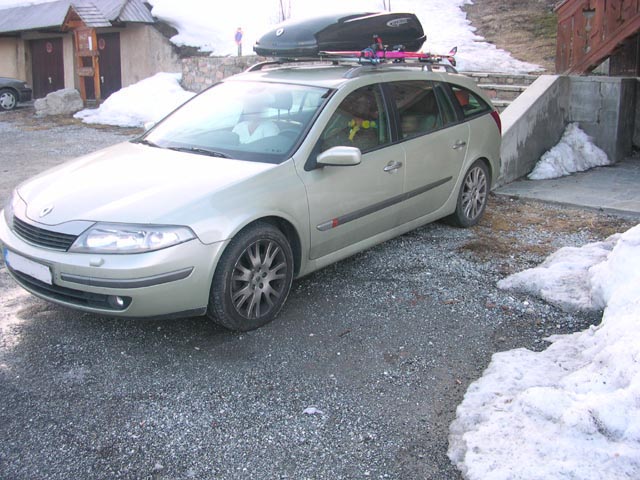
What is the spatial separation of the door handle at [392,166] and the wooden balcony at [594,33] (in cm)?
620

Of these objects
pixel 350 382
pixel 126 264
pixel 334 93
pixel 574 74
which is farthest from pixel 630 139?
pixel 126 264

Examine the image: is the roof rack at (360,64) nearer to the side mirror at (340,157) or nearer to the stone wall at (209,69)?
the side mirror at (340,157)

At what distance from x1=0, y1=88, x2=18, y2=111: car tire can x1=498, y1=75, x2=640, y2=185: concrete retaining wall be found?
15.4 metres

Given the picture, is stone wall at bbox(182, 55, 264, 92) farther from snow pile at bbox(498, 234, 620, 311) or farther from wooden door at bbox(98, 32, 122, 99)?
snow pile at bbox(498, 234, 620, 311)

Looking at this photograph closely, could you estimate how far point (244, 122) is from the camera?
16.1ft

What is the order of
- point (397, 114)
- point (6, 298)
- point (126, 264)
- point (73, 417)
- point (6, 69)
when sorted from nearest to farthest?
point (73, 417) < point (126, 264) < point (6, 298) < point (397, 114) < point (6, 69)

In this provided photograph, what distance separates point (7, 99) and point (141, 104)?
5636mm

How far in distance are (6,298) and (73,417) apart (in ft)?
5.99

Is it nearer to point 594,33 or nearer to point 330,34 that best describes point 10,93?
point 594,33

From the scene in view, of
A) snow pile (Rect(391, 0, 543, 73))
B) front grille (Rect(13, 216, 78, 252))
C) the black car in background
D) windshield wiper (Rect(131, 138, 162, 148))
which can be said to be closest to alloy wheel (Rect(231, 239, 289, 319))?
front grille (Rect(13, 216, 78, 252))

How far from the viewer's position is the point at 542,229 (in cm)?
662

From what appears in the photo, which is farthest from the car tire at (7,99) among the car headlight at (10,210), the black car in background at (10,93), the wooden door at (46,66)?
the car headlight at (10,210)

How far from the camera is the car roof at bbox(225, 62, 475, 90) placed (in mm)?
5090

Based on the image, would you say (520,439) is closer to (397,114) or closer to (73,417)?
(73,417)
